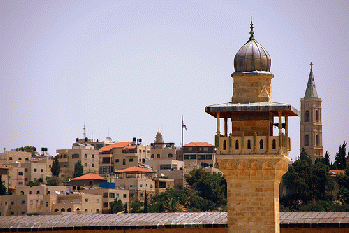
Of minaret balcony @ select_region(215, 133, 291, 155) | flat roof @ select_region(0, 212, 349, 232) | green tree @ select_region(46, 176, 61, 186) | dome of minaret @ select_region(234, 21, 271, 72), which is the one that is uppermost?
dome of minaret @ select_region(234, 21, 271, 72)

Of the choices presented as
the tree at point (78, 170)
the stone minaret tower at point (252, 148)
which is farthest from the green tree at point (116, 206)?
the stone minaret tower at point (252, 148)

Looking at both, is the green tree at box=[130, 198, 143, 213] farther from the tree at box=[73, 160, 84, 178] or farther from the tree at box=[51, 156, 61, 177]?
the tree at box=[51, 156, 61, 177]

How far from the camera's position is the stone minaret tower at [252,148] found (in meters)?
30.4

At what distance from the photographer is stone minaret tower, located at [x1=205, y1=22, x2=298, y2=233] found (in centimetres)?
3036

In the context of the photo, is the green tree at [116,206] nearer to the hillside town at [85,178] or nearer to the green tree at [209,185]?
the hillside town at [85,178]

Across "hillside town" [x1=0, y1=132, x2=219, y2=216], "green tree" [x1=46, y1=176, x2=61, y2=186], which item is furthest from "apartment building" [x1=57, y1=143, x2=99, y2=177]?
"green tree" [x1=46, y1=176, x2=61, y2=186]

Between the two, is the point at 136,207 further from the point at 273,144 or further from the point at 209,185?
the point at 273,144

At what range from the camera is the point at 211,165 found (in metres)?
193

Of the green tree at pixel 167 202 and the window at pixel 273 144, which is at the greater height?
the window at pixel 273 144

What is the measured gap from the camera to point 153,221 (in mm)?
41375

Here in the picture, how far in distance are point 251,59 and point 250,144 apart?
3.22 m

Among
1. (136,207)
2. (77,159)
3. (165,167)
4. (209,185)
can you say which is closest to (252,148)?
(136,207)

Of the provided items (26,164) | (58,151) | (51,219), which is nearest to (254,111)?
(51,219)

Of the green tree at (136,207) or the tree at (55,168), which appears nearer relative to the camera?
the green tree at (136,207)
